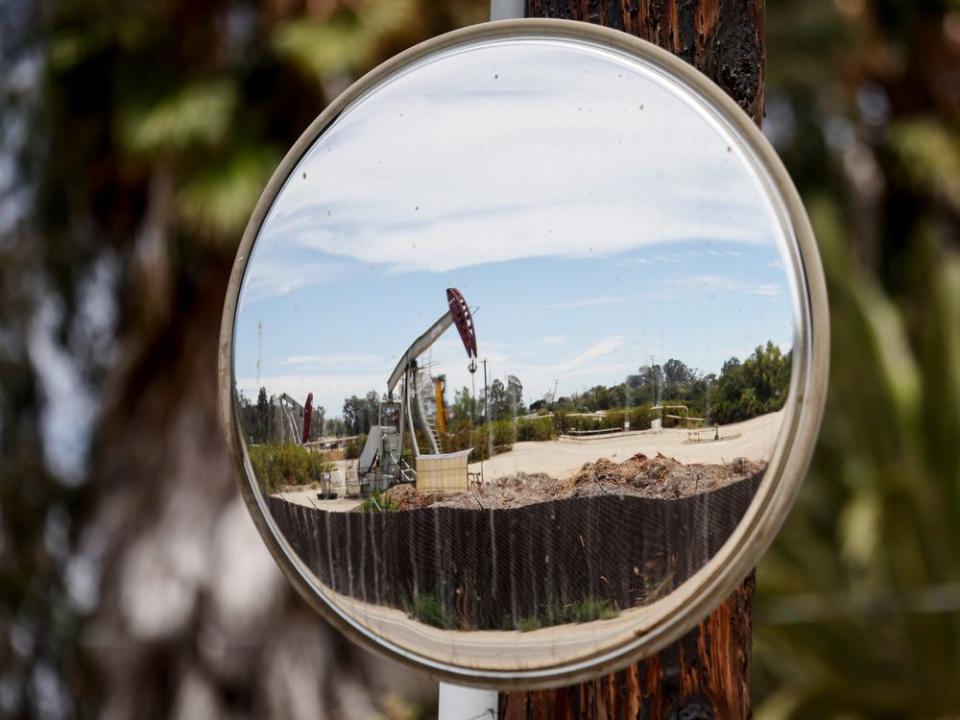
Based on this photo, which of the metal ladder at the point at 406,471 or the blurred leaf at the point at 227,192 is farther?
the blurred leaf at the point at 227,192

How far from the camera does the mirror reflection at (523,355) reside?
1.37 feet

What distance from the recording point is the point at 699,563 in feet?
1.35

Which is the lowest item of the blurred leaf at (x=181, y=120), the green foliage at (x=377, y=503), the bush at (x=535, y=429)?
the green foliage at (x=377, y=503)

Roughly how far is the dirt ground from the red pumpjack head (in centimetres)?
6

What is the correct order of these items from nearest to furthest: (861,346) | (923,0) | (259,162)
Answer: (259,162) → (861,346) → (923,0)

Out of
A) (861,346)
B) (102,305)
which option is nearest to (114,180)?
(102,305)

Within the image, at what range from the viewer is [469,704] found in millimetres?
520

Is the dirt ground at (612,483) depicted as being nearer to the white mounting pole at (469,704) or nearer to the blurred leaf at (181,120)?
the white mounting pole at (469,704)

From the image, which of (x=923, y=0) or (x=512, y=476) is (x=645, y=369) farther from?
(x=923, y=0)

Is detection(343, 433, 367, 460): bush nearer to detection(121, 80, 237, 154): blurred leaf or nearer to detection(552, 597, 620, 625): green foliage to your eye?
detection(552, 597, 620, 625): green foliage

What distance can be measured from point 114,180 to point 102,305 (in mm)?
265

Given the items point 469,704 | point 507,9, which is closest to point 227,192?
point 507,9

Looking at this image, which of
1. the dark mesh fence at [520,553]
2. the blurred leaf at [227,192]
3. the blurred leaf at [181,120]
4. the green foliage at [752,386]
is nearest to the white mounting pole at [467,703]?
the dark mesh fence at [520,553]

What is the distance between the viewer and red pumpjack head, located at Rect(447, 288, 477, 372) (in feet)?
1.40
